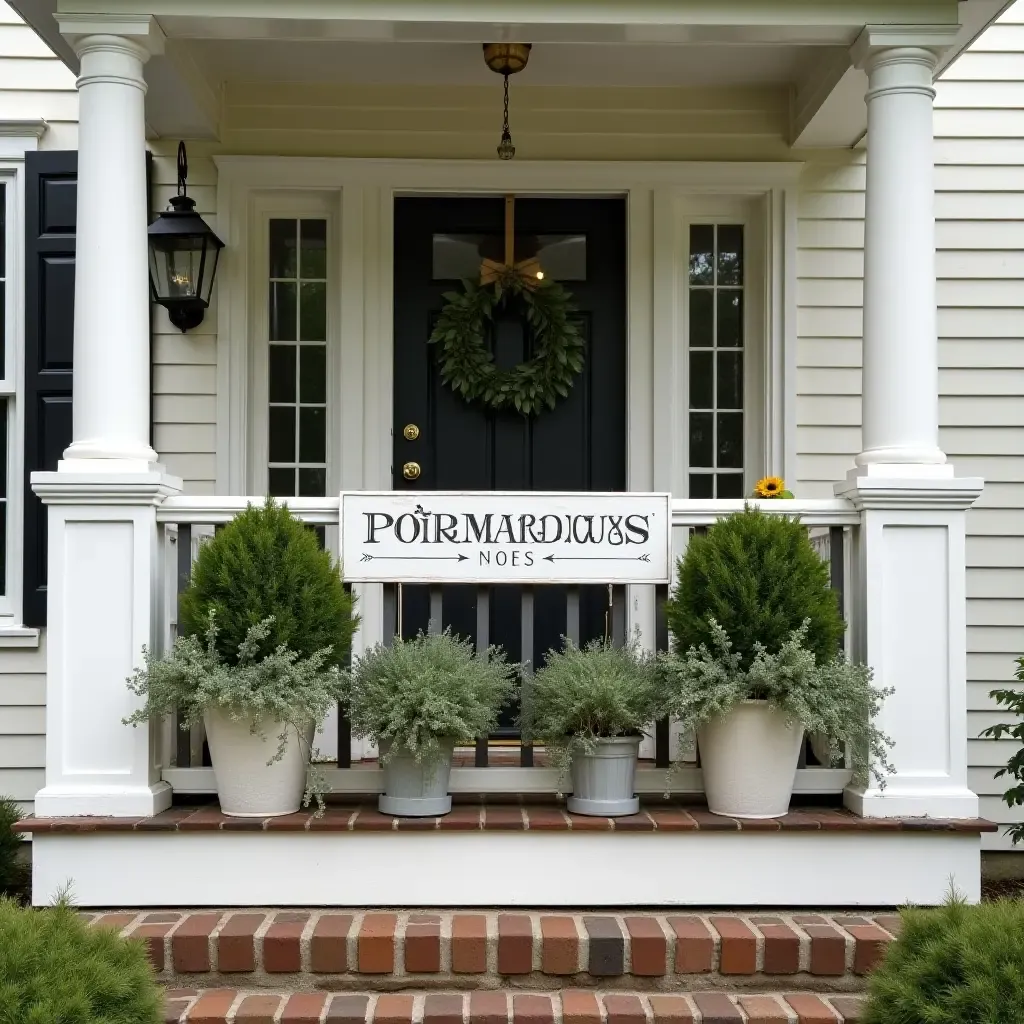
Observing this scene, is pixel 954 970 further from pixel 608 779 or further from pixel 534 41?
pixel 534 41

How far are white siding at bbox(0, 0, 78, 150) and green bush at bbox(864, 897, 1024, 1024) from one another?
4203mm

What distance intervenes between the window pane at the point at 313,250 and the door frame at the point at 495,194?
0.13 metres

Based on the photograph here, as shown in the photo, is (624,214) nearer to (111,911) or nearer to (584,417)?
(584,417)

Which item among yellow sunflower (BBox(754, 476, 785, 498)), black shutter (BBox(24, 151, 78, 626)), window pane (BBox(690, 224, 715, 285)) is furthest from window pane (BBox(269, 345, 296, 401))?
yellow sunflower (BBox(754, 476, 785, 498))

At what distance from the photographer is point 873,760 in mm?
3438

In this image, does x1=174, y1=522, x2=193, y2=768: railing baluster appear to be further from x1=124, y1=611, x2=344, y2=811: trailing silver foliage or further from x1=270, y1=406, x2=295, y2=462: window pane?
x1=270, y1=406, x2=295, y2=462: window pane

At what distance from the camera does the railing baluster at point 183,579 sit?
363 cm

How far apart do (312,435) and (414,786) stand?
1.95m

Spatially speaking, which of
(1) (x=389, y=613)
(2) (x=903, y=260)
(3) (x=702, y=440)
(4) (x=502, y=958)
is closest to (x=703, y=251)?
(3) (x=702, y=440)

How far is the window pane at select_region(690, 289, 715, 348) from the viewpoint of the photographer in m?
4.98

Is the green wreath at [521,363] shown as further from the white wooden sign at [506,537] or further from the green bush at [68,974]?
the green bush at [68,974]

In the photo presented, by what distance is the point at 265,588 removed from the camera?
330 centimetres

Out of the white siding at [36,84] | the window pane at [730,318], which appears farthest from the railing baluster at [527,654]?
the white siding at [36,84]

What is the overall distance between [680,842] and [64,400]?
2.94 meters
